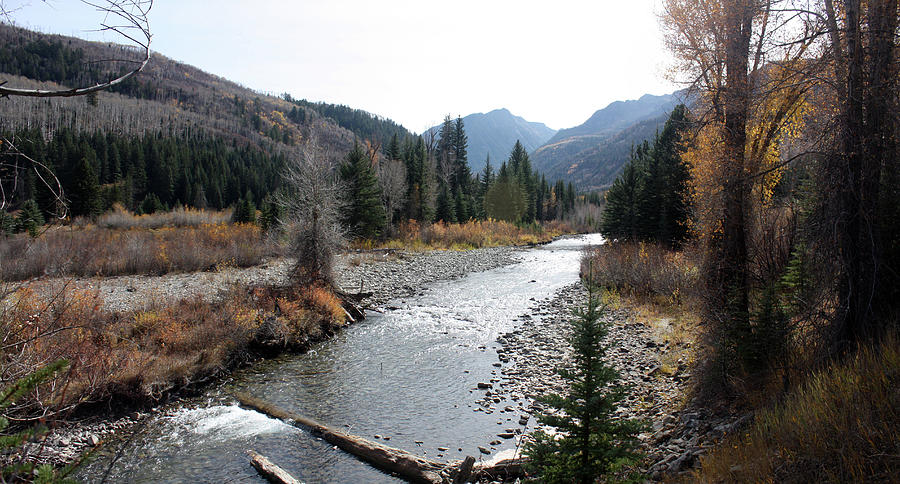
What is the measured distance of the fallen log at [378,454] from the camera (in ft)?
21.0

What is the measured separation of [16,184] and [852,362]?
23.2 ft

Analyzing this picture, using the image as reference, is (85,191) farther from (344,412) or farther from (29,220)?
(344,412)

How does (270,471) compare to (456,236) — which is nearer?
(270,471)

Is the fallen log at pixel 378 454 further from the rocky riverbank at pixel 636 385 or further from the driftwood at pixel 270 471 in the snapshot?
the rocky riverbank at pixel 636 385

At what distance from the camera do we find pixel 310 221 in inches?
612

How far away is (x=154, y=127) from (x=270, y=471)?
126 m

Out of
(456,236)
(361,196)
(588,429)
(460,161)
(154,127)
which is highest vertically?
(154,127)

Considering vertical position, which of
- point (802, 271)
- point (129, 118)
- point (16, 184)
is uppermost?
point (129, 118)

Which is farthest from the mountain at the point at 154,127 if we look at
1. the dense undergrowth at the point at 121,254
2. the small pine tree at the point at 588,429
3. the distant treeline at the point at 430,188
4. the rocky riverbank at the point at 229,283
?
the distant treeline at the point at 430,188

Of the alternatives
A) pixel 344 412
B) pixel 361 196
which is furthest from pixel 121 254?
pixel 361 196

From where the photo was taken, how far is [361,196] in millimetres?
33562

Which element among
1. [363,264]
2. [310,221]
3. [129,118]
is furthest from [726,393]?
[129,118]

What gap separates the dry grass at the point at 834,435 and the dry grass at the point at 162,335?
28.8 feet

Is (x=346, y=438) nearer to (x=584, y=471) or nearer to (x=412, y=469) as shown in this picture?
(x=412, y=469)
